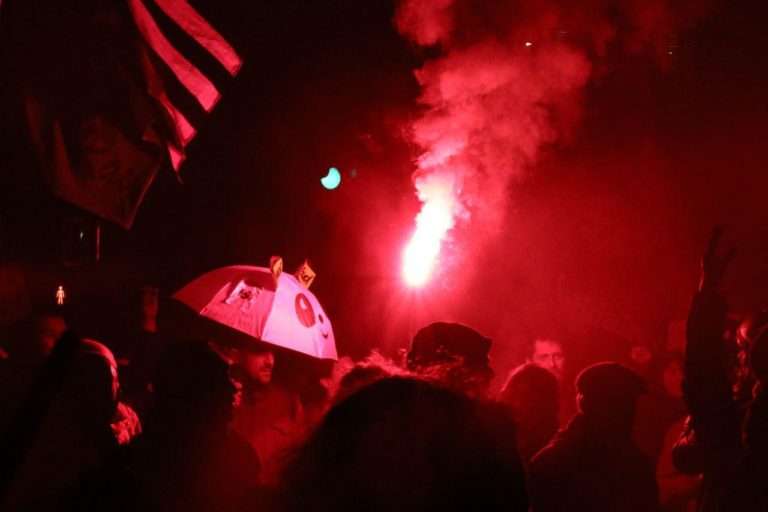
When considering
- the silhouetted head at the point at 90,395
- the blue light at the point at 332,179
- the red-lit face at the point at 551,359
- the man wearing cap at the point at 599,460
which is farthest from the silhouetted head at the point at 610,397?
the blue light at the point at 332,179

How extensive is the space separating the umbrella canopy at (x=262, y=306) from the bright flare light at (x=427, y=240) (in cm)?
215

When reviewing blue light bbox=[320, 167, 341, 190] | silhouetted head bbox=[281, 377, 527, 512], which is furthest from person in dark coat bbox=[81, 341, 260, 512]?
blue light bbox=[320, 167, 341, 190]

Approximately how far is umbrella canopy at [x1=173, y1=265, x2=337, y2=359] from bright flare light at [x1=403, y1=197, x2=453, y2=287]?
2.15 meters

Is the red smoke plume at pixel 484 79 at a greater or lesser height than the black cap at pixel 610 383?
greater

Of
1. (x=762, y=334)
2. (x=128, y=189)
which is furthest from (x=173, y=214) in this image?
(x=762, y=334)

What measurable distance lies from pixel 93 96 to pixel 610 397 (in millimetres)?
3383

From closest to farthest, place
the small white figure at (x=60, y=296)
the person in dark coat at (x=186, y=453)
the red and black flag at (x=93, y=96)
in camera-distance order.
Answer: the person in dark coat at (x=186, y=453) → the red and black flag at (x=93, y=96) → the small white figure at (x=60, y=296)

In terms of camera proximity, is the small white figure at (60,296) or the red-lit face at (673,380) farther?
the small white figure at (60,296)

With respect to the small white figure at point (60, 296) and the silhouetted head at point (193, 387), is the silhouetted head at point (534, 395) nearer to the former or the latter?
the silhouetted head at point (193, 387)

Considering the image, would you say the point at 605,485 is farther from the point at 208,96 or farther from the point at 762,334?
the point at 208,96

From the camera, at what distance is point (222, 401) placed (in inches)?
134

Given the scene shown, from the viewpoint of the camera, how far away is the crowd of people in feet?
5.05

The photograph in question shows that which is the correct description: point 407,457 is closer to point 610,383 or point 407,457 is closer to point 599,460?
point 599,460

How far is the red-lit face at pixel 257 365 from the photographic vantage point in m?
5.84
